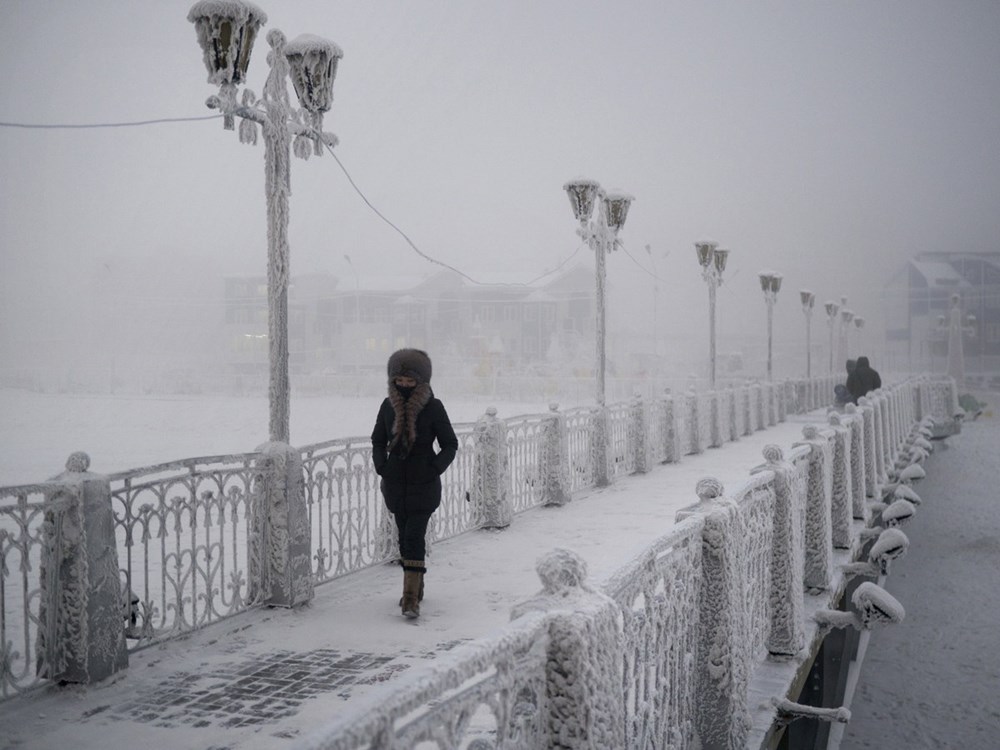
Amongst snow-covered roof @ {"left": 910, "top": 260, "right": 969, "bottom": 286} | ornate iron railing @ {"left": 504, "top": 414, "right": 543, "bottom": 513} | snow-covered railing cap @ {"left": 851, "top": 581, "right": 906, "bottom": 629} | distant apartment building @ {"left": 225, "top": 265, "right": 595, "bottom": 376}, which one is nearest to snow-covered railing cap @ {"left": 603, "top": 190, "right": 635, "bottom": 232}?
ornate iron railing @ {"left": 504, "top": 414, "right": 543, "bottom": 513}

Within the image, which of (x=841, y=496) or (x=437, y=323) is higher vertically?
(x=437, y=323)

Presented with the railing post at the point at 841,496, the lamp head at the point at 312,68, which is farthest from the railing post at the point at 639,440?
the lamp head at the point at 312,68

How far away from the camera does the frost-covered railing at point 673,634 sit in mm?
2127

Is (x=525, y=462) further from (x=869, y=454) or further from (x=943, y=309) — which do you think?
(x=943, y=309)

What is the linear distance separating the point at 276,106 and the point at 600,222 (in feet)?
27.7

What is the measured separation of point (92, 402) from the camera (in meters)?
46.2

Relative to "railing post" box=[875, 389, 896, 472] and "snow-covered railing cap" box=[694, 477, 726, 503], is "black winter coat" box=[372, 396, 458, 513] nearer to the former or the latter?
"snow-covered railing cap" box=[694, 477, 726, 503]

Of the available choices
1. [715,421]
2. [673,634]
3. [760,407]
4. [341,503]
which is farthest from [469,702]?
[760,407]

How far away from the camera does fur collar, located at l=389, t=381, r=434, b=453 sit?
21.1 ft

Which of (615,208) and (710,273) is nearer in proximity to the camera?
(615,208)

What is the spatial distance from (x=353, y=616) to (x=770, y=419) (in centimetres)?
2272

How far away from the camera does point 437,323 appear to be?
64.7m

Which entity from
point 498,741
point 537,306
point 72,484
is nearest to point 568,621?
point 498,741

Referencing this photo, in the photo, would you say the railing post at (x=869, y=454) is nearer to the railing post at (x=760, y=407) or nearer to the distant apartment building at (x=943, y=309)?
the railing post at (x=760, y=407)
